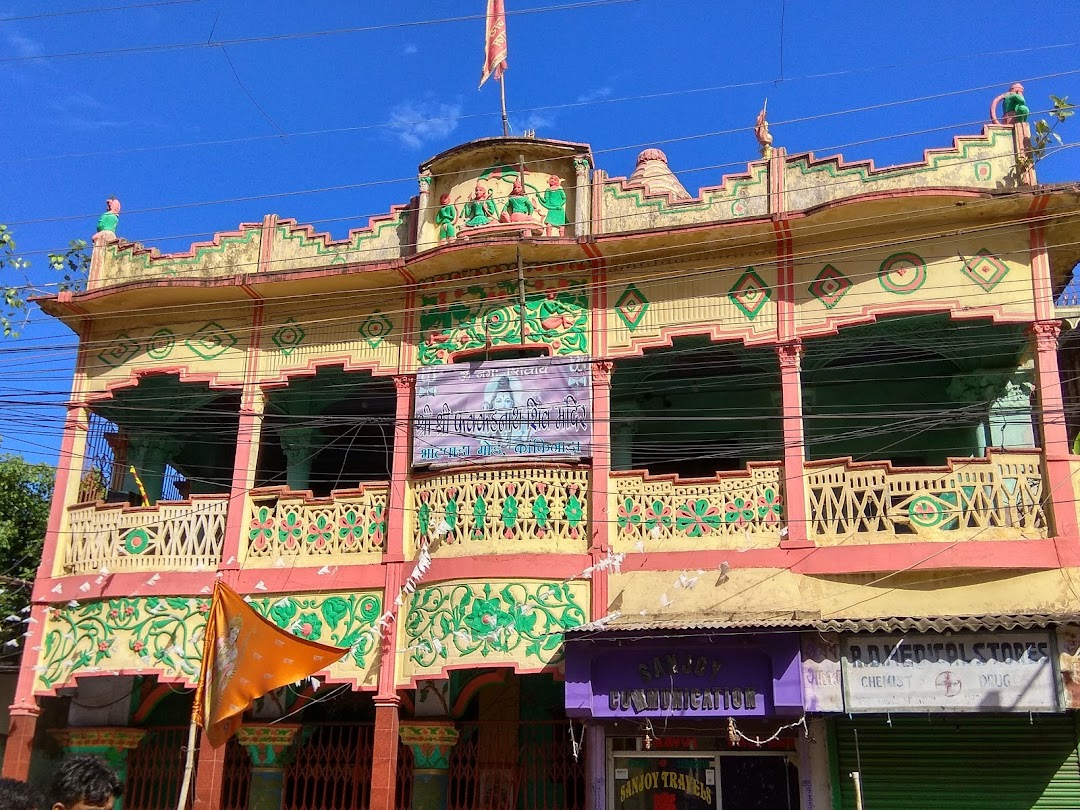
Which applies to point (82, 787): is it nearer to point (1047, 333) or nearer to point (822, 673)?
point (822, 673)

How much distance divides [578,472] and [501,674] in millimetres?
2489

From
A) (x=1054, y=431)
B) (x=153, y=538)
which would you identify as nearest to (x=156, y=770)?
(x=153, y=538)

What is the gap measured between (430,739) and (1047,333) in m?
7.87

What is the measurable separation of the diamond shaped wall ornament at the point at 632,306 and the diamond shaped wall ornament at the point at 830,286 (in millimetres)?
1828

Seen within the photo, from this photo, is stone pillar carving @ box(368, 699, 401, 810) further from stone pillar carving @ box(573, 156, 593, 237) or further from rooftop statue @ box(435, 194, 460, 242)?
stone pillar carving @ box(573, 156, 593, 237)

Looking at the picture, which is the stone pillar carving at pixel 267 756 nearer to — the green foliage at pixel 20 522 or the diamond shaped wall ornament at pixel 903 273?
the green foliage at pixel 20 522

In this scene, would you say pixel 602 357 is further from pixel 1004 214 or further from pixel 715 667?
pixel 1004 214

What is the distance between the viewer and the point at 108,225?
13.9 m

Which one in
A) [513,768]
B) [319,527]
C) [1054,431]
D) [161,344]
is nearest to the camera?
[1054,431]

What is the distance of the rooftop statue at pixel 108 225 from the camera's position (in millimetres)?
13662

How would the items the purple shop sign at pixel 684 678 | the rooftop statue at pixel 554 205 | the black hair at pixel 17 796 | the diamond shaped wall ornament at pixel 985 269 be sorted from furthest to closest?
the rooftop statue at pixel 554 205
the diamond shaped wall ornament at pixel 985 269
the purple shop sign at pixel 684 678
the black hair at pixel 17 796

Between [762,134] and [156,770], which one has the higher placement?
[762,134]

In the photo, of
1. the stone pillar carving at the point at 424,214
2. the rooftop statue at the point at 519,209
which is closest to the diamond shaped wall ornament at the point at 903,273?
the rooftop statue at the point at 519,209

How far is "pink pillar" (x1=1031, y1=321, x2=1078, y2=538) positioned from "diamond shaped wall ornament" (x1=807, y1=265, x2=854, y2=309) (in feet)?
6.25
